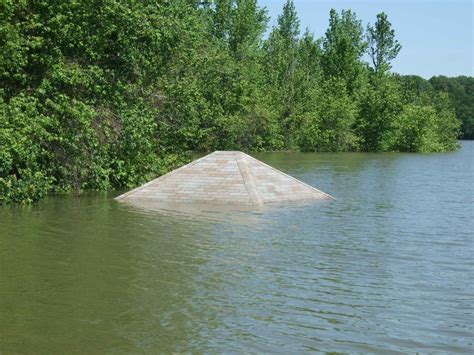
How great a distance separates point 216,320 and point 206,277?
8.35 feet

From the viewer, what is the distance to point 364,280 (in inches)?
464

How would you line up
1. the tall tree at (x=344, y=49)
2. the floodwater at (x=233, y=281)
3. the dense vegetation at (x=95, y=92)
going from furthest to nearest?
the tall tree at (x=344, y=49) → the dense vegetation at (x=95, y=92) → the floodwater at (x=233, y=281)

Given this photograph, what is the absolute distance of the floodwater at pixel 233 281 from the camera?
848 centimetres

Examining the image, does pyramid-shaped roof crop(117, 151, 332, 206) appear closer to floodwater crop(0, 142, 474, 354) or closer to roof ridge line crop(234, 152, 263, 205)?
roof ridge line crop(234, 152, 263, 205)

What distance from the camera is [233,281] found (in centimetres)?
1148

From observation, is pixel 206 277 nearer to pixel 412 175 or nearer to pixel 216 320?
pixel 216 320

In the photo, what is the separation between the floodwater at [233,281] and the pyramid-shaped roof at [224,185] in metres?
1.41

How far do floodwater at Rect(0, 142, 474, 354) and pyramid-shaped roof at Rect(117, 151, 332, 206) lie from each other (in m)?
1.41

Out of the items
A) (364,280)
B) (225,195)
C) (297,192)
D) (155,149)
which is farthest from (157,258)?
(155,149)

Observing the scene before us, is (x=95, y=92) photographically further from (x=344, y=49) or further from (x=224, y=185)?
(x=344, y=49)

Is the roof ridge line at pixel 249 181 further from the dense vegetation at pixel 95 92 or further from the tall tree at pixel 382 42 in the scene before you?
the tall tree at pixel 382 42

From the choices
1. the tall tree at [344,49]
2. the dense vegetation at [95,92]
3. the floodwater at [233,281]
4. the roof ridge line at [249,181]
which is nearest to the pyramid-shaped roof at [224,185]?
the roof ridge line at [249,181]

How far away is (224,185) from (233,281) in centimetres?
1051

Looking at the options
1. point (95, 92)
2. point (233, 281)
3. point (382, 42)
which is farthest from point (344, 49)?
point (233, 281)
